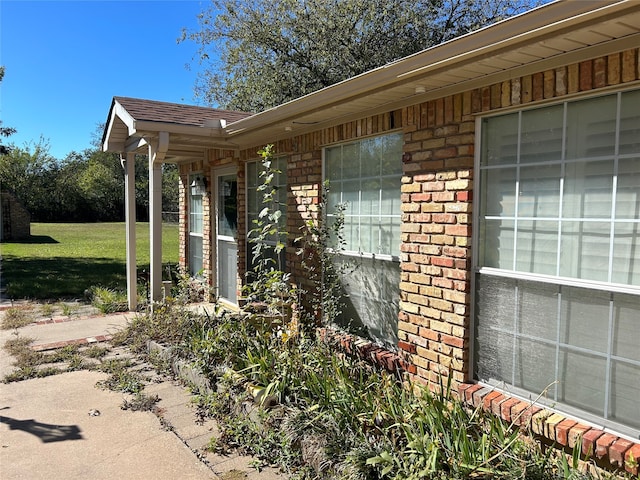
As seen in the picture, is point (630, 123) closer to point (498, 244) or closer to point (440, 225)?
point (498, 244)

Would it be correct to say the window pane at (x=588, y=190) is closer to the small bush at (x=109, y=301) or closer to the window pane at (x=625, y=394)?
the window pane at (x=625, y=394)

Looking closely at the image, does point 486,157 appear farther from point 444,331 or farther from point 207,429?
point 207,429

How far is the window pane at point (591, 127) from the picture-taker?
2611 mm

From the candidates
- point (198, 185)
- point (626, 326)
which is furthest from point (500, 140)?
point (198, 185)

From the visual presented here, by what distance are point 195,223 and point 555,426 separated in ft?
23.5

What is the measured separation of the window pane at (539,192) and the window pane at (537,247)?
71 mm

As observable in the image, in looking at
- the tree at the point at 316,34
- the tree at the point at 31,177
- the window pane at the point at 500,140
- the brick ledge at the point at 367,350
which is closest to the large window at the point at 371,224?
the brick ledge at the point at 367,350

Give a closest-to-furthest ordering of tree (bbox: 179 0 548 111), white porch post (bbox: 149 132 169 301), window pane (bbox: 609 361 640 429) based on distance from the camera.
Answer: window pane (bbox: 609 361 640 429) < white porch post (bbox: 149 132 169 301) < tree (bbox: 179 0 548 111)

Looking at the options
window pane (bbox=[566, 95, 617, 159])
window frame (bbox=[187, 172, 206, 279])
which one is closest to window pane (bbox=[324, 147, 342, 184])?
window pane (bbox=[566, 95, 617, 159])

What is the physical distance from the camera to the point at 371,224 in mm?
4418

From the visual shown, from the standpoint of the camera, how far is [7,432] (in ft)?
12.0

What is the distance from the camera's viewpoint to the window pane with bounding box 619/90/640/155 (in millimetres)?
2502

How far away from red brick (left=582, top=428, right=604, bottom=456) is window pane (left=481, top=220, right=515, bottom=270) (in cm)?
109

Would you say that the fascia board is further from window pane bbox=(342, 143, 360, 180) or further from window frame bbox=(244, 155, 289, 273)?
window frame bbox=(244, 155, 289, 273)
